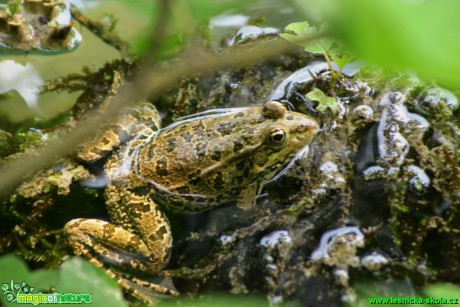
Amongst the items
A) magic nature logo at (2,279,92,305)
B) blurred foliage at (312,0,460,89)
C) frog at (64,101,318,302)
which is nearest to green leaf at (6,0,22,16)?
frog at (64,101,318,302)

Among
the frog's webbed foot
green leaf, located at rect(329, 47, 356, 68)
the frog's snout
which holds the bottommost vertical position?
the frog's webbed foot

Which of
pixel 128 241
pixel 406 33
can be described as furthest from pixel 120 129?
pixel 406 33

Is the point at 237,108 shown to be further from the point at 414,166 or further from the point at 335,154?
the point at 414,166

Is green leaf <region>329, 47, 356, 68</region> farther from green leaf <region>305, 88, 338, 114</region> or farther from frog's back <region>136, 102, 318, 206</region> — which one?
frog's back <region>136, 102, 318, 206</region>

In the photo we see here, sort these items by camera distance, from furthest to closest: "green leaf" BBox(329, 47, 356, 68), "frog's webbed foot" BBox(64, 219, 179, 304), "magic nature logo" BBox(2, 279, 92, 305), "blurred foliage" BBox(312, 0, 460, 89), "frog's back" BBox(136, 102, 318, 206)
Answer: "green leaf" BBox(329, 47, 356, 68)
"frog's back" BBox(136, 102, 318, 206)
"frog's webbed foot" BBox(64, 219, 179, 304)
"magic nature logo" BBox(2, 279, 92, 305)
"blurred foliage" BBox(312, 0, 460, 89)

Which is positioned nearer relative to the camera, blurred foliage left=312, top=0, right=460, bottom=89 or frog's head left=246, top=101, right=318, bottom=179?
blurred foliage left=312, top=0, right=460, bottom=89

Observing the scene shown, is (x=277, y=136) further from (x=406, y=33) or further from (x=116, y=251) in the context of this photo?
(x=406, y=33)

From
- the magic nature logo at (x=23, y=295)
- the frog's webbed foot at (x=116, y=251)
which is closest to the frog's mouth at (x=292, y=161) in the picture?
the frog's webbed foot at (x=116, y=251)
